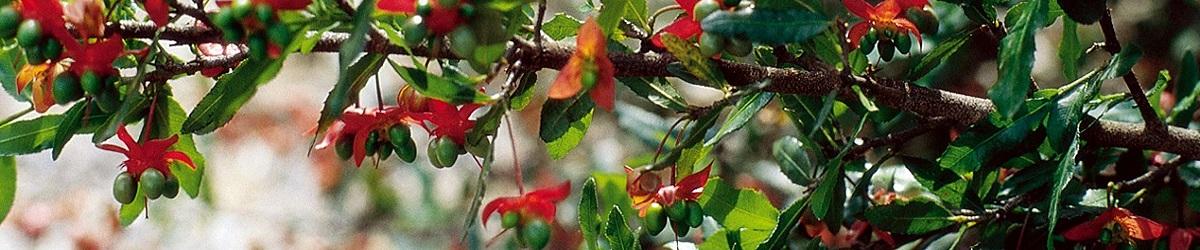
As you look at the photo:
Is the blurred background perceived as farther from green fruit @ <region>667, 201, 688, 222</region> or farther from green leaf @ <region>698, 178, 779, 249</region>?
green fruit @ <region>667, 201, 688, 222</region>

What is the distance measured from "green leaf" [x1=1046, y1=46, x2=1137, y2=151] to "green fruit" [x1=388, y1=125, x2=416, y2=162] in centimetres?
34

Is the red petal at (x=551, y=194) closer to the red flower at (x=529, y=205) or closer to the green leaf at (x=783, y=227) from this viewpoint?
the red flower at (x=529, y=205)

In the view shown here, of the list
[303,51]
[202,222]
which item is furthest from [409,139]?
[202,222]

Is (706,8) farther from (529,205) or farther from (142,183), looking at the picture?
(142,183)

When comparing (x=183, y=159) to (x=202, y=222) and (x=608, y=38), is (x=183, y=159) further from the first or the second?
(x=202, y=222)

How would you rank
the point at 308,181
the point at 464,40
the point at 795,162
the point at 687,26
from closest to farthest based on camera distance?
the point at 464,40
the point at 687,26
the point at 795,162
the point at 308,181

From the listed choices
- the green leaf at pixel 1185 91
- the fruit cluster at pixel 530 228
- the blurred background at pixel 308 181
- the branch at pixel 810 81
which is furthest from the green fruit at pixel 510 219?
the blurred background at pixel 308 181

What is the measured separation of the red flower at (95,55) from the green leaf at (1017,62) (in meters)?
0.39

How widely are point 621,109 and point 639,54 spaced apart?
68 centimetres

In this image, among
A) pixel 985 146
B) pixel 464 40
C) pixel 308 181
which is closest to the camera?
pixel 464 40

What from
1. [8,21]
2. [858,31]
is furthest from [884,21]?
[8,21]

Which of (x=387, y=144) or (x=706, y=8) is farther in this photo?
(x=387, y=144)

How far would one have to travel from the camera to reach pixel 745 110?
2.28 ft

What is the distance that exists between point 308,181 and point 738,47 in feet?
6.92
